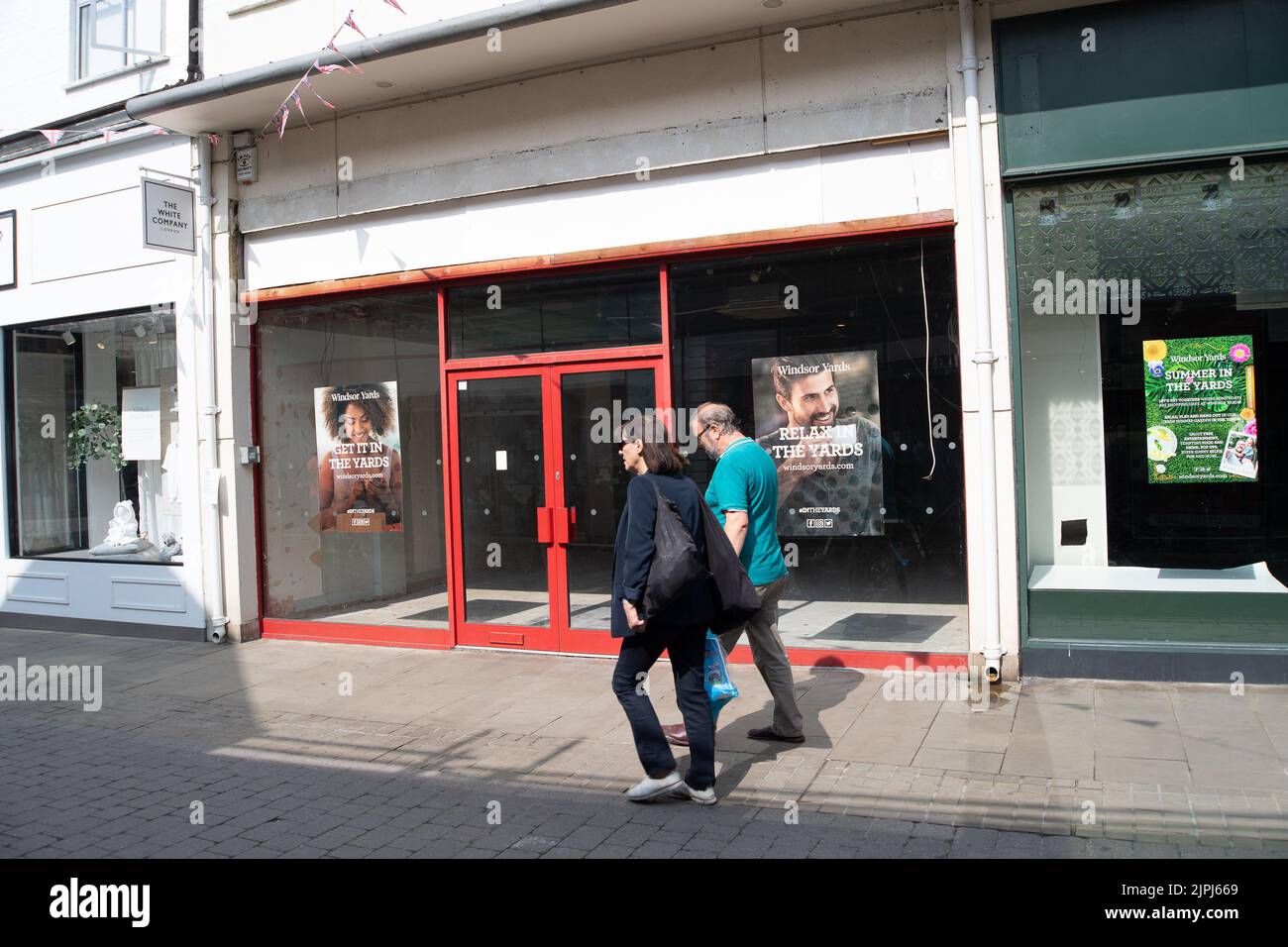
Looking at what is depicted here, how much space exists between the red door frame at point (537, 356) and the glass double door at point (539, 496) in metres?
0.07

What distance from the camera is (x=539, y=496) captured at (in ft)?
27.9

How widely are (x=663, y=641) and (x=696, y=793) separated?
2.44ft

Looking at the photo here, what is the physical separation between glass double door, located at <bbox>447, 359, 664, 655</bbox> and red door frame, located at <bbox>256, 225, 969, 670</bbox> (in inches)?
2.8

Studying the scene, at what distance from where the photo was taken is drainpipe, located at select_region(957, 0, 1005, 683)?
22.4 ft

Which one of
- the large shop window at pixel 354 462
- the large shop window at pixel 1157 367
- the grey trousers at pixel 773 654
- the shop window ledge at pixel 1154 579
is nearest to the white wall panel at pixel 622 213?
the large shop window at pixel 354 462

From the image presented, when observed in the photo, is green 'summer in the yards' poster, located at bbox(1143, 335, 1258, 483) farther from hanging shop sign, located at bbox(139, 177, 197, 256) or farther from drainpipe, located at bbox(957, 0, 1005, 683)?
hanging shop sign, located at bbox(139, 177, 197, 256)

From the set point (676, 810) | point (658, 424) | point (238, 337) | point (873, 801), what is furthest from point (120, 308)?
point (873, 801)

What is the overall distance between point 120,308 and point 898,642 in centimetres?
794

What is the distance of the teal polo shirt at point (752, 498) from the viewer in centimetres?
557

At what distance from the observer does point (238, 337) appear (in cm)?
970

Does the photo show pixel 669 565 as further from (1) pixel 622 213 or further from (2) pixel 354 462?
(2) pixel 354 462

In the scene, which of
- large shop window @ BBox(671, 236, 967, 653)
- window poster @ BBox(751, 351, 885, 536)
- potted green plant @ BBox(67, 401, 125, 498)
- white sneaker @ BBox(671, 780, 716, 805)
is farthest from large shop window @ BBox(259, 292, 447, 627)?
white sneaker @ BBox(671, 780, 716, 805)

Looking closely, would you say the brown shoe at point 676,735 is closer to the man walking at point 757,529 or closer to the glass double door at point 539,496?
the man walking at point 757,529
